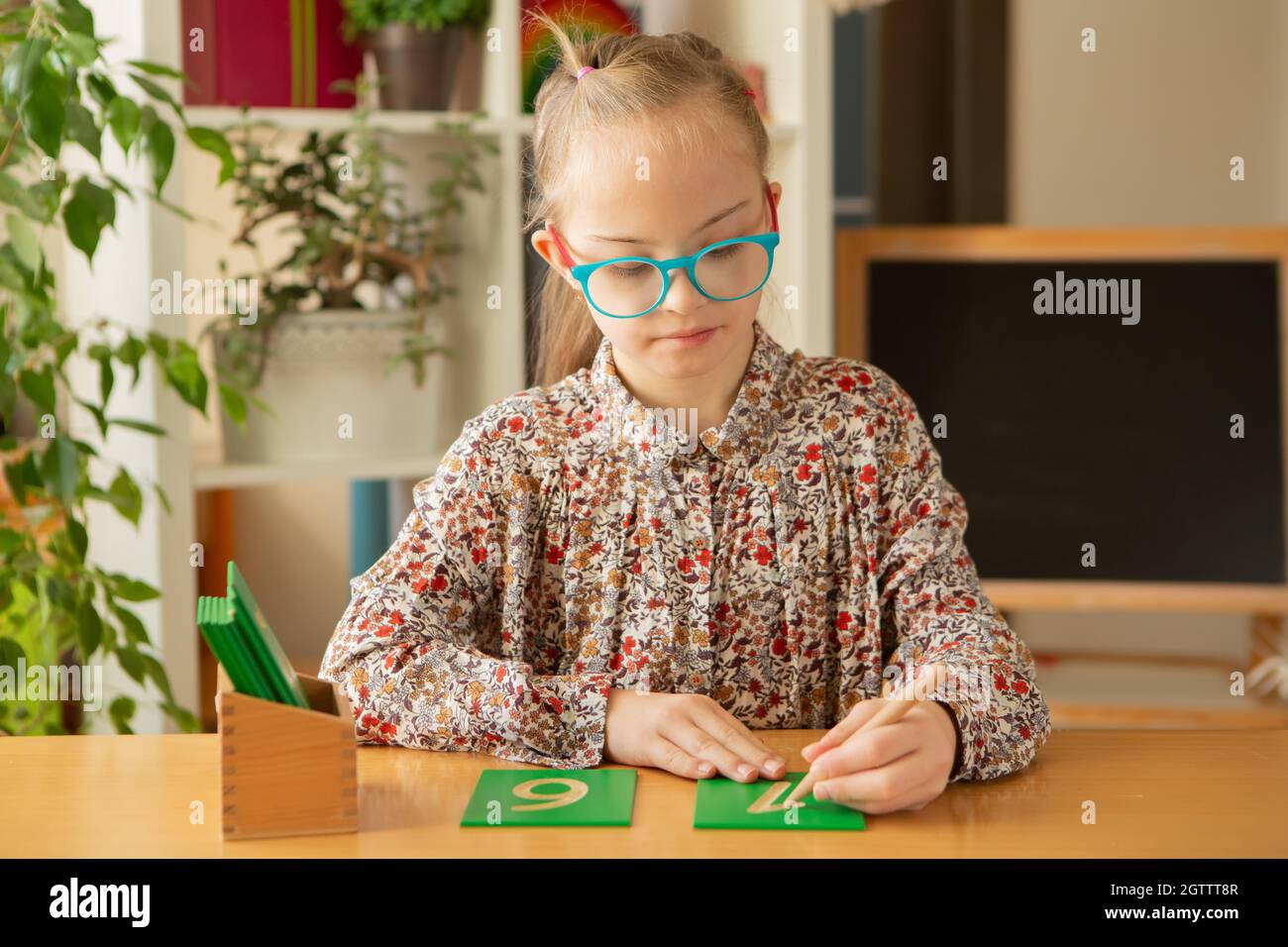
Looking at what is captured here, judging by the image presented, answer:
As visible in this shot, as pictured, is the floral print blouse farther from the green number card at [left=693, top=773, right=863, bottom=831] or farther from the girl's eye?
the green number card at [left=693, top=773, right=863, bottom=831]

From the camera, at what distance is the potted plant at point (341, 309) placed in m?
2.04

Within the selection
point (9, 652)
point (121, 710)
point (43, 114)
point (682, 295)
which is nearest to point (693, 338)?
point (682, 295)

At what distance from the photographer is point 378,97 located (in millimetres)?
2230

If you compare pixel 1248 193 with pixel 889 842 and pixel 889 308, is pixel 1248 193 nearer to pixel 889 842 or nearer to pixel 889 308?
pixel 889 308

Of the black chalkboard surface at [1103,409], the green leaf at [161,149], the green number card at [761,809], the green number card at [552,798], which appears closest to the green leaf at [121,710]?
the green leaf at [161,149]

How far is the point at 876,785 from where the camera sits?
892mm

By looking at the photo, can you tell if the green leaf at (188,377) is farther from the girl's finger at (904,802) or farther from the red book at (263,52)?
the girl's finger at (904,802)

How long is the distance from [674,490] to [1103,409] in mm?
1263

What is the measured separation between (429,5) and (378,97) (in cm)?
19

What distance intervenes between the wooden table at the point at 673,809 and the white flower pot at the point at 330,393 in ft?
3.45

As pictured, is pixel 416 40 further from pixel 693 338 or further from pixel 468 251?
pixel 693 338

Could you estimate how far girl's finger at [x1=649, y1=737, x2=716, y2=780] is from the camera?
967mm

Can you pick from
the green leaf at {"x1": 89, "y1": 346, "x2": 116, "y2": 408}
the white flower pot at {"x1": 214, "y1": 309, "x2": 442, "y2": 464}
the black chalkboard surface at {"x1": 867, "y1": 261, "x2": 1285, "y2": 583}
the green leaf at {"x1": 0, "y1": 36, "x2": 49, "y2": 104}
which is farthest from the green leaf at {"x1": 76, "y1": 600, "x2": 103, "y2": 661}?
the black chalkboard surface at {"x1": 867, "y1": 261, "x2": 1285, "y2": 583}
